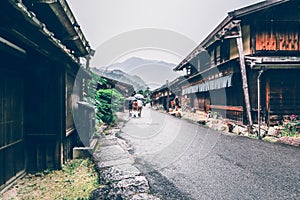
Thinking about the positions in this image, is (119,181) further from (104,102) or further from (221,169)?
(104,102)

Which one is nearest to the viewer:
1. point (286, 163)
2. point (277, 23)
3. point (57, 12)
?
point (57, 12)

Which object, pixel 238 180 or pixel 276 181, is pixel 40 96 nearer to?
pixel 238 180

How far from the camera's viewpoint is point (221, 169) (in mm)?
5238

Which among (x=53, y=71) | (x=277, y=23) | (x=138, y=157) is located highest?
(x=277, y=23)

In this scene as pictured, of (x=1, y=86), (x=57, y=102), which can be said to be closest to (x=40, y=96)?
(x=57, y=102)

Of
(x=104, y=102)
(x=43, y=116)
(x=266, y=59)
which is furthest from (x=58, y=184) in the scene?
(x=266, y=59)

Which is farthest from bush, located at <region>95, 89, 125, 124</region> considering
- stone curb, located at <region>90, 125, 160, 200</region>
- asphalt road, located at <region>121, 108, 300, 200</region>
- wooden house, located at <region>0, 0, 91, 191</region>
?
stone curb, located at <region>90, 125, 160, 200</region>

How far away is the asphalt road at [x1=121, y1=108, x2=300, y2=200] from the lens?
12.8 feet

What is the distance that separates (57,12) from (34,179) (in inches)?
146

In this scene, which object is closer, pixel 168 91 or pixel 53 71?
pixel 53 71

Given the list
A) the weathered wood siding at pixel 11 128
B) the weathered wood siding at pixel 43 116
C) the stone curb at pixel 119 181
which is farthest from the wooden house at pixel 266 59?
the weathered wood siding at pixel 11 128

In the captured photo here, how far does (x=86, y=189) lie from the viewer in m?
4.00

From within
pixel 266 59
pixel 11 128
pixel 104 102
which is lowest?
pixel 11 128

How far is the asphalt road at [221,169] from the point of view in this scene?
389 cm
